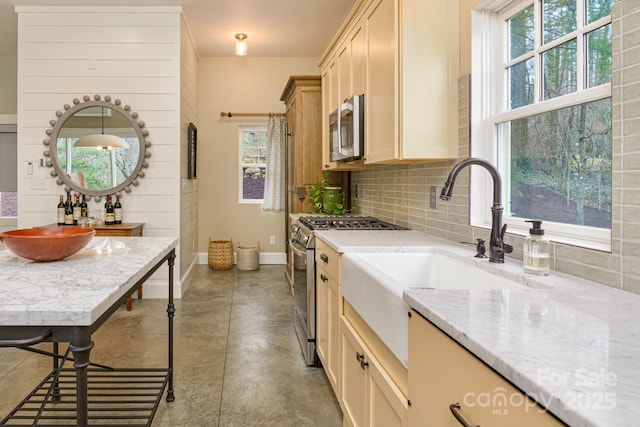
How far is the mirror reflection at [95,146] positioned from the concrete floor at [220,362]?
4.29ft

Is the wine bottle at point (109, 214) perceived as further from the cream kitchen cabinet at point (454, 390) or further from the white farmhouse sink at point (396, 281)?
the cream kitchen cabinet at point (454, 390)

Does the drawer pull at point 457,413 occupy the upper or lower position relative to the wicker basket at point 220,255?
upper

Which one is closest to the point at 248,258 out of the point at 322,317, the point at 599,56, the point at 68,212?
the point at 68,212

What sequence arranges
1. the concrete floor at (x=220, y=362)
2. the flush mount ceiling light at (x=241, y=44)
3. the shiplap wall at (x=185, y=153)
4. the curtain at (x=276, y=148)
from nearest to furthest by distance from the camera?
the concrete floor at (x=220, y=362), the shiplap wall at (x=185, y=153), the flush mount ceiling light at (x=241, y=44), the curtain at (x=276, y=148)

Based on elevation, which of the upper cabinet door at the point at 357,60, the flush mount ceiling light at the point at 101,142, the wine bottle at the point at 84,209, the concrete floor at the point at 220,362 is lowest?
the concrete floor at the point at 220,362

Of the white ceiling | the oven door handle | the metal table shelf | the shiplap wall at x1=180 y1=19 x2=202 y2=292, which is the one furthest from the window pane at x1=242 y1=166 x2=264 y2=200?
the metal table shelf

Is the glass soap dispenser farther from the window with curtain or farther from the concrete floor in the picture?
the window with curtain

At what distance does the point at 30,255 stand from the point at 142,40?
11.4ft

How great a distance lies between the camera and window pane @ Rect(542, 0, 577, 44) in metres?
1.57

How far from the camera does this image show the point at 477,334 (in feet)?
2.57

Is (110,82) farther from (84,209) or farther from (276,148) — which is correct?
(276,148)

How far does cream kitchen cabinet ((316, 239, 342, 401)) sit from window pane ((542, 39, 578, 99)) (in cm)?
113

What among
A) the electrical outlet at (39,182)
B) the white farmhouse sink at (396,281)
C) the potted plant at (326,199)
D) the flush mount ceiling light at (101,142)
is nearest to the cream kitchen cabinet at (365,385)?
the white farmhouse sink at (396,281)

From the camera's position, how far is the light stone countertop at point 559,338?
1.81 ft
